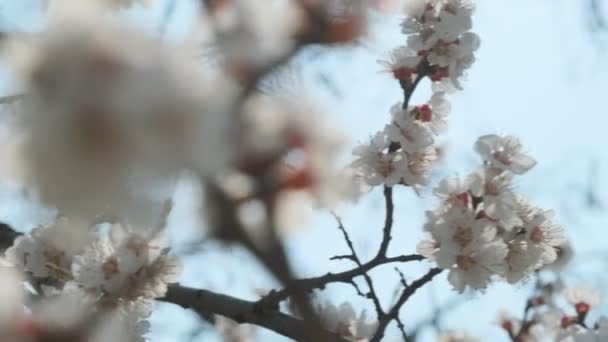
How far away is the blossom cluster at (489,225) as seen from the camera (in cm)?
151

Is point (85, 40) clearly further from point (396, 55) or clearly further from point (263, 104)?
point (396, 55)

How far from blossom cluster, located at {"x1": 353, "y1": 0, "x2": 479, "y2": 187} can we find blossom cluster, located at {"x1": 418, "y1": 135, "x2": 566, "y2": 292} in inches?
5.6

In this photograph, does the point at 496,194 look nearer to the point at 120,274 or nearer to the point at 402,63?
the point at 402,63

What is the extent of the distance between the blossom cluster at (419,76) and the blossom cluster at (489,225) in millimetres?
A: 143

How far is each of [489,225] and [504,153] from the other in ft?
0.44

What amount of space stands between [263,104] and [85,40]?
9 centimetres

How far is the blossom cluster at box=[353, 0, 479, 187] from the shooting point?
5.47ft

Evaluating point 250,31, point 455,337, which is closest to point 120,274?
point 250,31

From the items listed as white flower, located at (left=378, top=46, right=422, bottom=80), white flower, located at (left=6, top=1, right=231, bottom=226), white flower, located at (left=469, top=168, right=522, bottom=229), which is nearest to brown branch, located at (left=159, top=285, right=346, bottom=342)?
white flower, located at (left=469, top=168, right=522, bottom=229)

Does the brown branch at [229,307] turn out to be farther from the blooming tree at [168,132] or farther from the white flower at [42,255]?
the blooming tree at [168,132]

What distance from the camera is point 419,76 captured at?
1674mm

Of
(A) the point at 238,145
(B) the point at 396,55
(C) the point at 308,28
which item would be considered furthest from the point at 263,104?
(B) the point at 396,55

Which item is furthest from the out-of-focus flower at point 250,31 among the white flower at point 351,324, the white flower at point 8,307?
the white flower at point 351,324

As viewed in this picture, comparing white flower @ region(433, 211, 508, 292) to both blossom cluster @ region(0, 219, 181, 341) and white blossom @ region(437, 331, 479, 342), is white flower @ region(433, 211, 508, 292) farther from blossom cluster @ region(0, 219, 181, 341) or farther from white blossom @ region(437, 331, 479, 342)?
white blossom @ region(437, 331, 479, 342)
